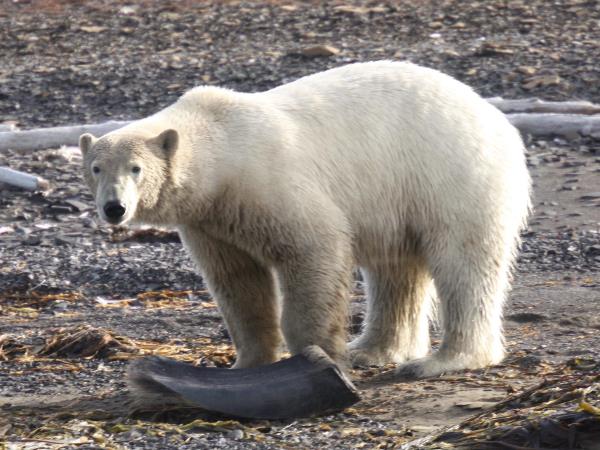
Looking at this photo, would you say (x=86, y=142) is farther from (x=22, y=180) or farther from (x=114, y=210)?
(x=22, y=180)

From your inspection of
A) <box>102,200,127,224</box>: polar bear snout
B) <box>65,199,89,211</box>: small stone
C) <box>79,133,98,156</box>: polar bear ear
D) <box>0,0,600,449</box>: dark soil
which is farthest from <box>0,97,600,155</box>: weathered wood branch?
<box>102,200,127,224</box>: polar bear snout

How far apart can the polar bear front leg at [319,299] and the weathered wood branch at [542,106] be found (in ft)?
19.4

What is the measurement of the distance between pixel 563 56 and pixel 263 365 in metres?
8.51

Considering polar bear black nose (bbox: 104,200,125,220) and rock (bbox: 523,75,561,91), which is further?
rock (bbox: 523,75,561,91)

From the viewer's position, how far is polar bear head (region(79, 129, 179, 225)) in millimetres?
5449

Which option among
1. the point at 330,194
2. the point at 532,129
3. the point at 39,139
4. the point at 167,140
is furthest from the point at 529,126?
the point at 167,140

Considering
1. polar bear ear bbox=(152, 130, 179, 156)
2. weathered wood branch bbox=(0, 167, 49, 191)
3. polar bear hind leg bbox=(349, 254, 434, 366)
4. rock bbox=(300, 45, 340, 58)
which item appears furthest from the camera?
rock bbox=(300, 45, 340, 58)

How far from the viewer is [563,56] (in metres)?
13.5

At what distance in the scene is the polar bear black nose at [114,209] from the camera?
5.40 meters

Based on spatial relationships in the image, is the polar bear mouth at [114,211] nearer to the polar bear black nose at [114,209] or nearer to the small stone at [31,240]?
the polar bear black nose at [114,209]

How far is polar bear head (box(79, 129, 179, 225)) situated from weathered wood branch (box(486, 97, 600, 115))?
6216mm

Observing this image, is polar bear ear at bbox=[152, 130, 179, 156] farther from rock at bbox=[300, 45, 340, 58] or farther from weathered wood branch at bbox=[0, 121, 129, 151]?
rock at bbox=[300, 45, 340, 58]

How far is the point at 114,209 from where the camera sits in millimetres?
5410

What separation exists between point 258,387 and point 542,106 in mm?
6643
